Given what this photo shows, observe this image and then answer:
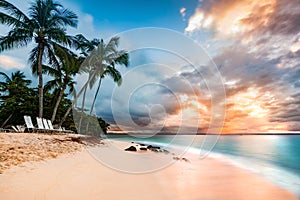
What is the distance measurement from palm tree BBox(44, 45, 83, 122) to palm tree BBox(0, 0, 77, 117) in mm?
573

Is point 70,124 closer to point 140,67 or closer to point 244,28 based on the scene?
point 140,67

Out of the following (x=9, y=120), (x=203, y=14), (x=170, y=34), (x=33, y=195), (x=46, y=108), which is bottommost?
(x=33, y=195)

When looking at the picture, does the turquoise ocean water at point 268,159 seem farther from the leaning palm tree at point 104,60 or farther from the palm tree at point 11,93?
the palm tree at point 11,93

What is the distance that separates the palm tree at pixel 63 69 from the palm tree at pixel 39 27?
57 centimetres

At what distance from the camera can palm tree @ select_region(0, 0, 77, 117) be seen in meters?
11.8

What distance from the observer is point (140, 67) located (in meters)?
8.06

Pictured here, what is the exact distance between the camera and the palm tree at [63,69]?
12.9m

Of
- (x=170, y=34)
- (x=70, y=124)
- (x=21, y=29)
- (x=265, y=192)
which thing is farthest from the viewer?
(x=70, y=124)

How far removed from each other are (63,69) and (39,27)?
12.0 feet

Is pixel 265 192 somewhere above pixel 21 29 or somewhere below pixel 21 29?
below

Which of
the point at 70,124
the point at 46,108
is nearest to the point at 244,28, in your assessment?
the point at 46,108

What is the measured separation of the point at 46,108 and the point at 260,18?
17.7m

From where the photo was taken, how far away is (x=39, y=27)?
1280cm

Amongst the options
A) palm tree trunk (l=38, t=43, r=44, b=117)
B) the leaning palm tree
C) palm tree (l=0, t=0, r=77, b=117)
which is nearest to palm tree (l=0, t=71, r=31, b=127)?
palm tree (l=0, t=0, r=77, b=117)
